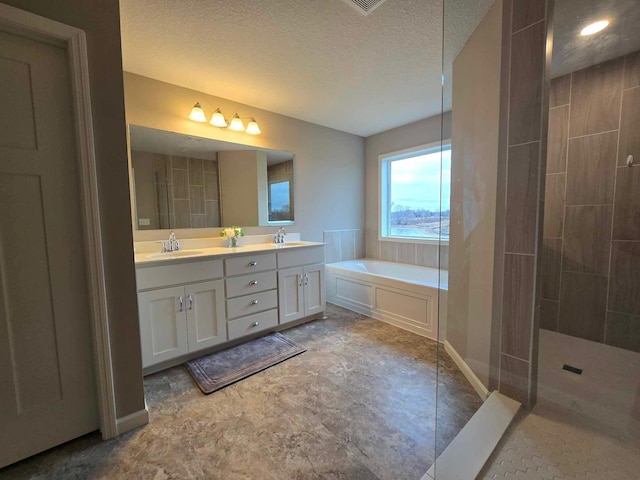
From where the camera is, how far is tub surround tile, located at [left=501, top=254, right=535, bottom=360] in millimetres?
1376

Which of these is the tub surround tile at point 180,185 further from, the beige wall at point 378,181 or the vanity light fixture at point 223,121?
the beige wall at point 378,181

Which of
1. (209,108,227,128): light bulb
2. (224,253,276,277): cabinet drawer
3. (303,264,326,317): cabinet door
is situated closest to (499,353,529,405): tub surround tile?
(303,264,326,317): cabinet door

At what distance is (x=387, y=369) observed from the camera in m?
1.96

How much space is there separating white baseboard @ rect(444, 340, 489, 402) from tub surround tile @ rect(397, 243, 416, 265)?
146cm

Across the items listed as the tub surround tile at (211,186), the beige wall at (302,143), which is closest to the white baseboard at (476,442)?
the beige wall at (302,143)

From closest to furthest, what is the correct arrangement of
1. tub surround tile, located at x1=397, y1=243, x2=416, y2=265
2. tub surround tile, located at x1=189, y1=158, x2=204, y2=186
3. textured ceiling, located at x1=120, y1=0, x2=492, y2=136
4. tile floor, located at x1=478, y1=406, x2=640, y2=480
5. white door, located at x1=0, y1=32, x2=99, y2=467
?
1. tile floor, located at x1=478, y1=406, x2=640, y2=480
2. white door, located at x1=0, y1=32, x2=99, y2=467
3. textured ceiling, located at x1=120, y1=0, x2=492, y2=136
4. tub surround tile, located at x1=189, y1=158, x2=204, y2=186
5. tub surround tile, located at x1=397, y1=243, x2=416, y2=265

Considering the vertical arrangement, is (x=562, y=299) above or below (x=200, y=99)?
below

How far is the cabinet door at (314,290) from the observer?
2.78 metres

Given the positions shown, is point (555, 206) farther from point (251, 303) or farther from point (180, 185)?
point (180, 185)

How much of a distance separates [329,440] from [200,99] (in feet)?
9.46

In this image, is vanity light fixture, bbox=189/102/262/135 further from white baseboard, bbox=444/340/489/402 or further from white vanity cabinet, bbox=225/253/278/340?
white baseboard, bbox=444/340/489/402

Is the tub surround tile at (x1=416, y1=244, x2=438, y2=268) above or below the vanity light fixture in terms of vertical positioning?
→ below

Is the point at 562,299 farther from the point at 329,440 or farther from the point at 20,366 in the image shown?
the point at 20,366

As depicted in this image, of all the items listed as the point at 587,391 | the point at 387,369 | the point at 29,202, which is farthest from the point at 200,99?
the point at 587,391
